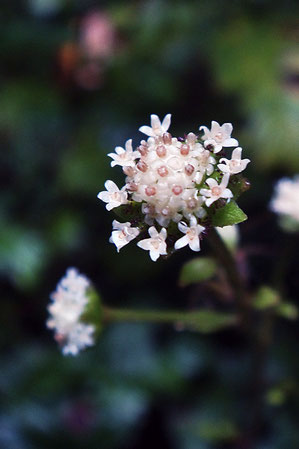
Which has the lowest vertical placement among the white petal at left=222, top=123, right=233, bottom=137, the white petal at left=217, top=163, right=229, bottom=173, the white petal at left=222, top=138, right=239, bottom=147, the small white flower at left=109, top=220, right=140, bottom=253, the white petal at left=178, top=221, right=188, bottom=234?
the small white flower at left=109, top=220, right=140, bottom=253

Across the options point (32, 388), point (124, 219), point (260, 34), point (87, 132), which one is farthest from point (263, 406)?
point (260, 34)

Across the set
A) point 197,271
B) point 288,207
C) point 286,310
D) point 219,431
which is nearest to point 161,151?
point 197,271

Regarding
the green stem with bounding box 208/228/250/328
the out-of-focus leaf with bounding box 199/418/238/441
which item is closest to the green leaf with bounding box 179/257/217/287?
the green stem with bounding box 208/228/250/328

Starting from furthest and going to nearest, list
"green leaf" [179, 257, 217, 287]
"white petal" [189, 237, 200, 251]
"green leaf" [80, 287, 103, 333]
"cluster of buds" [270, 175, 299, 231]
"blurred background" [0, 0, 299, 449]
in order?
"blurred background" [0, 0, 299, 449]
"cluster of buds" [270, 175, 299, 231]
"green leaf" [80, 287, 103, 333]
"green leaf" [179, 257, 217, 287]
"white petal" [189, 237, 200, 251]

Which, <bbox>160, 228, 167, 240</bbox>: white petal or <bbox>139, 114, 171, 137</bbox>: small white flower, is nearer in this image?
<bbox>160, 228, 167, 240</bbox>: white petal

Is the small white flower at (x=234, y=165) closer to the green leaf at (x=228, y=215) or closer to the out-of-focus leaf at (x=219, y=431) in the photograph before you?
the green leaf at (x=228, y=215)

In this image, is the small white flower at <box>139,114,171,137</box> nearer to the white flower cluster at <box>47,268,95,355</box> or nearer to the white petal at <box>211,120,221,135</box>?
the white petal at <box>211,120,221,135</box>
